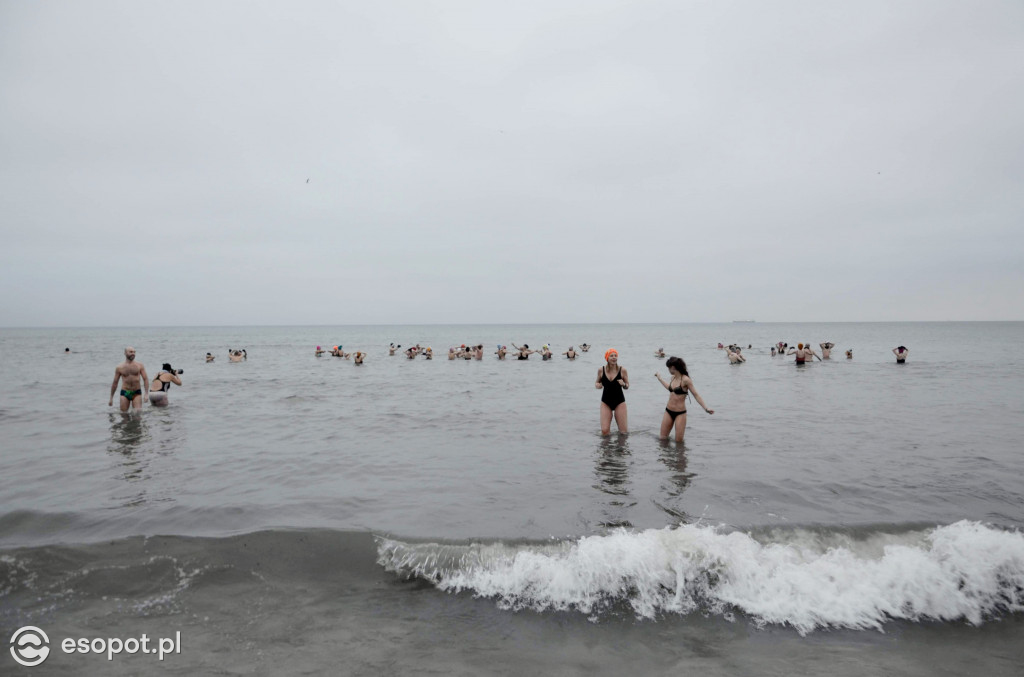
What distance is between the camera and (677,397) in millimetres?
10273

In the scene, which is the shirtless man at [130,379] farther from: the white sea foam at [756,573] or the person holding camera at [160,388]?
the white sea foam at [756,573]

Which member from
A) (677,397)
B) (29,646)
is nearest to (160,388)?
(29,646)

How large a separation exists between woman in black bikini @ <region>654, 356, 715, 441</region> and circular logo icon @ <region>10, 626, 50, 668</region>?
29.3 ft

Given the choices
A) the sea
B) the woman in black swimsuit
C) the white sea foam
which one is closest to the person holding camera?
the sea

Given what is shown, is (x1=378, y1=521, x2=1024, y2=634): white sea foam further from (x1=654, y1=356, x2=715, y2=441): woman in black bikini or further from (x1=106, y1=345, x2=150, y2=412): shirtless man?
(x1=106, y1=345, x2=150, y2=412): shirtless man

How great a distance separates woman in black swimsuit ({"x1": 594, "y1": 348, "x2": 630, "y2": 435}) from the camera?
10.5 metres

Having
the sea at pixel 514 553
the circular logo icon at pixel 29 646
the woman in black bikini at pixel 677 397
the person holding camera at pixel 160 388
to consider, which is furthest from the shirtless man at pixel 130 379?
the woman in black bikini at pixel 677 397

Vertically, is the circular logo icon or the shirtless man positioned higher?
the shirtless man

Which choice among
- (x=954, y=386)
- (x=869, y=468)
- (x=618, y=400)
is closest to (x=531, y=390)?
(x=618, y=400)

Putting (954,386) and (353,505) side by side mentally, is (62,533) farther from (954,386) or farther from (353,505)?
(954,386)

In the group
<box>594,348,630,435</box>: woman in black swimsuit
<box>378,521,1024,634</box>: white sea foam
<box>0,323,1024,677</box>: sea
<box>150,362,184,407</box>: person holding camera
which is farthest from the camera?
<box>150,362,184,407</box>: person holding camera

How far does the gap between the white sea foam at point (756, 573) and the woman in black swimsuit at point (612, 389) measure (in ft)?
16.3

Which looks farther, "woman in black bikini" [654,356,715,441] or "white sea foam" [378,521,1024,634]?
"woman in black bikini" [654,356,715,441]

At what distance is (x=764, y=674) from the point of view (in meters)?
3.85
